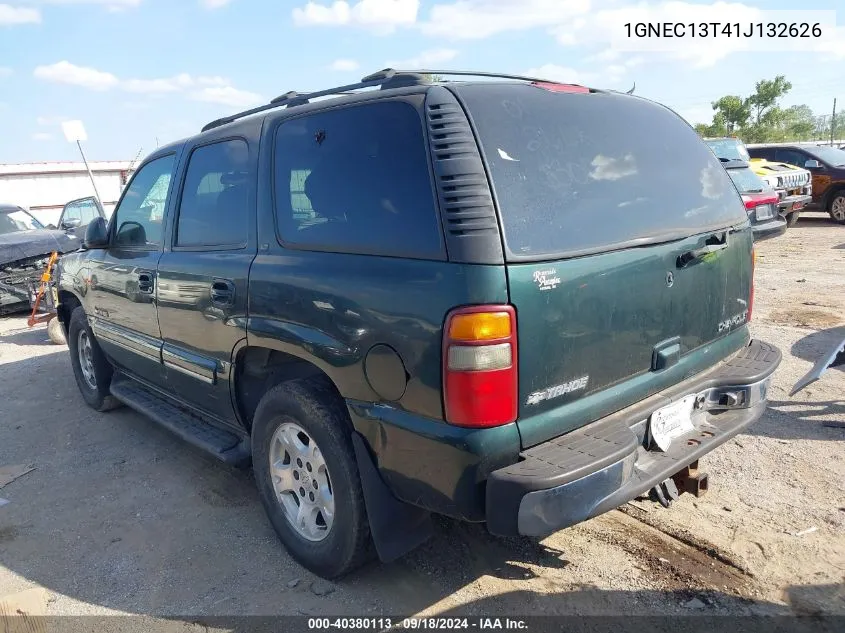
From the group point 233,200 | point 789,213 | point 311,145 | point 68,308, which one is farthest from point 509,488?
point 789,213

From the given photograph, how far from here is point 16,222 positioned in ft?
35.3

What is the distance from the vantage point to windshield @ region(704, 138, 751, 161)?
11.9 meters

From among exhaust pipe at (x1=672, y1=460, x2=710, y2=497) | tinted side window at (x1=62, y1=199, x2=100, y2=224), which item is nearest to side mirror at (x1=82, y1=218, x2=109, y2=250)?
exhaust pipe at (x1=672, y1=460, x2=710, y2=497)

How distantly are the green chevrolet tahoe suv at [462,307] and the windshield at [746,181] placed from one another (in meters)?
7.75

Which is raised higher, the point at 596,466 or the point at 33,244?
the point at 33,244

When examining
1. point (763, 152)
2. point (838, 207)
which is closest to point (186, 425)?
point (838, 207)

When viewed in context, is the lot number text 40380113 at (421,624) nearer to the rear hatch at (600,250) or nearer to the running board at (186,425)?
the rear hatch at (600,250)

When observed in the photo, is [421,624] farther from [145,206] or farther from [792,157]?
[792,157]

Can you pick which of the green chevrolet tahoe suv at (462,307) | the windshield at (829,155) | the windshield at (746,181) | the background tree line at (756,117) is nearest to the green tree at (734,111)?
the background tree line at (756,117)

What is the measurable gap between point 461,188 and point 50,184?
28.4 meters

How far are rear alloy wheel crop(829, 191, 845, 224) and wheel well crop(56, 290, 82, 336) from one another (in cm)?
1486

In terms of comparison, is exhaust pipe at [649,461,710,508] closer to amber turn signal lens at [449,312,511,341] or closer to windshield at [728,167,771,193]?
amber turn signal lens at [449,312,511,341]

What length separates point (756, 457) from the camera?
3.85 meters

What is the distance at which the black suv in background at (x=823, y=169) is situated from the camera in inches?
550
